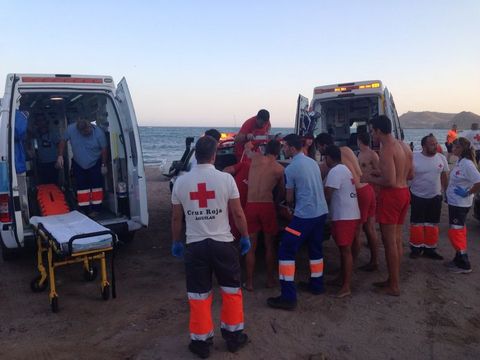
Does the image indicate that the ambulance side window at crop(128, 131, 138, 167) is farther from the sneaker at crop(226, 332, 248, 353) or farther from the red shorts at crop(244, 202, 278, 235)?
the sneaker at crop(226, 332, 248, 353)

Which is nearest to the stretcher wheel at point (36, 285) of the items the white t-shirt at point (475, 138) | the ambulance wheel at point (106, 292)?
the ambulance wheel at point (106, 292)

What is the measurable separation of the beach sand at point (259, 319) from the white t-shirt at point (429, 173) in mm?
975

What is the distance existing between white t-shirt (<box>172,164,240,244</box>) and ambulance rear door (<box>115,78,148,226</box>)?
103 inches

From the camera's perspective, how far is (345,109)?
11.7 metres

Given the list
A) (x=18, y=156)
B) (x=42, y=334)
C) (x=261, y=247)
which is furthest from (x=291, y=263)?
(x=18, y=156)

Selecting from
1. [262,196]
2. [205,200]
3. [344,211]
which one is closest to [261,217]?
[262,196]

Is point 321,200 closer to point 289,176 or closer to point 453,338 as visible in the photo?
point 289,176

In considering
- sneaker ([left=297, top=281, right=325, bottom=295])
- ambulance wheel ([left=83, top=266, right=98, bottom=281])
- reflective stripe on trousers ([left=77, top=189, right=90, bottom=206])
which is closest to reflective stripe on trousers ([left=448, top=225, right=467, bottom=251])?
sneaker ([left=297, top=281, right=325, bottom=295])

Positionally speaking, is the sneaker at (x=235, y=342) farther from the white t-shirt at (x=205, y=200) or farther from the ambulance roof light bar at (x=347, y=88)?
the ambulance roof light bar at (x=347, y=88)

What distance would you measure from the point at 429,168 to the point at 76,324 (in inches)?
190

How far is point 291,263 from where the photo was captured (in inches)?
183

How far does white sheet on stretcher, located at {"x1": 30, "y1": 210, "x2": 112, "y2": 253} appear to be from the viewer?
4492 mm

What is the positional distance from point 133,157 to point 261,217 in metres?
2.26

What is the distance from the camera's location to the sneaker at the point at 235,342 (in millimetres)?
3762
